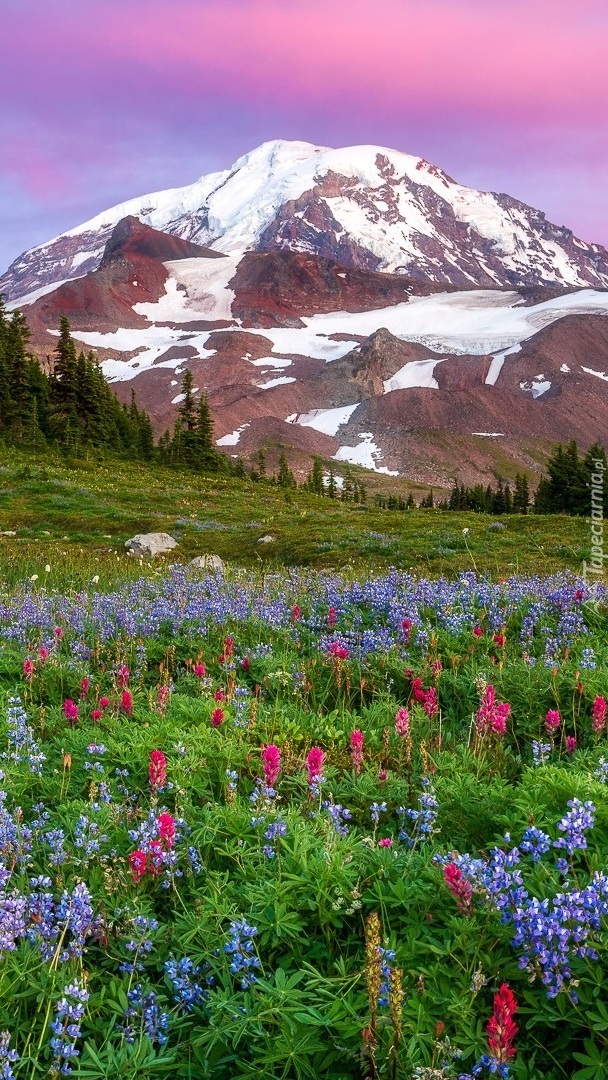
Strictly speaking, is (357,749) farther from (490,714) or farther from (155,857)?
(155,857)

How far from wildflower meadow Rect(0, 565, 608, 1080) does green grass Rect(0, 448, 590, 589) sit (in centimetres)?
571

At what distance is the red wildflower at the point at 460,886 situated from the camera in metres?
2.72

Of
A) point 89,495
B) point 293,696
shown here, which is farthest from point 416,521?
point 293,696

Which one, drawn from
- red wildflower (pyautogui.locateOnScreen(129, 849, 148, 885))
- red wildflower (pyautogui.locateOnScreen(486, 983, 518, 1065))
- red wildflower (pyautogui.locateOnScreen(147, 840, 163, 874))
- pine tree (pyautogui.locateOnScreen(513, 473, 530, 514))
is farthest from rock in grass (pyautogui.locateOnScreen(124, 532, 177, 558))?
pine tree (pyautogui.locateOnScreen(513, 473, 530, 514))

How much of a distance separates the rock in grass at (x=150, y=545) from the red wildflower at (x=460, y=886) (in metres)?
22.3

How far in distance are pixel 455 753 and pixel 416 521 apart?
30.3m

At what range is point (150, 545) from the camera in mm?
25672

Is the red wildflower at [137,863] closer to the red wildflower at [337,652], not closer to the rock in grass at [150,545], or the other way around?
the red wildflower at [337,652]

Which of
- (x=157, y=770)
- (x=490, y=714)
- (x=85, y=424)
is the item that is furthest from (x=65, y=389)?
(x=157, y=770)

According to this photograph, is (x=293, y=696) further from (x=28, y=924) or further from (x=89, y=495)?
(x=89, y=495)

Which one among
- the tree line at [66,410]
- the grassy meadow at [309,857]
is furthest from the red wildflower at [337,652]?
the tree line at [66,410]

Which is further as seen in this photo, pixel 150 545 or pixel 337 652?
pixel 150 545

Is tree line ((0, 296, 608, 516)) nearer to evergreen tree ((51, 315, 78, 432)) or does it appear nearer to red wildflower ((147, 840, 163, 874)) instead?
evergreen tree ((51, 315, 78, 432))

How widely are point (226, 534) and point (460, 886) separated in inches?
1085
